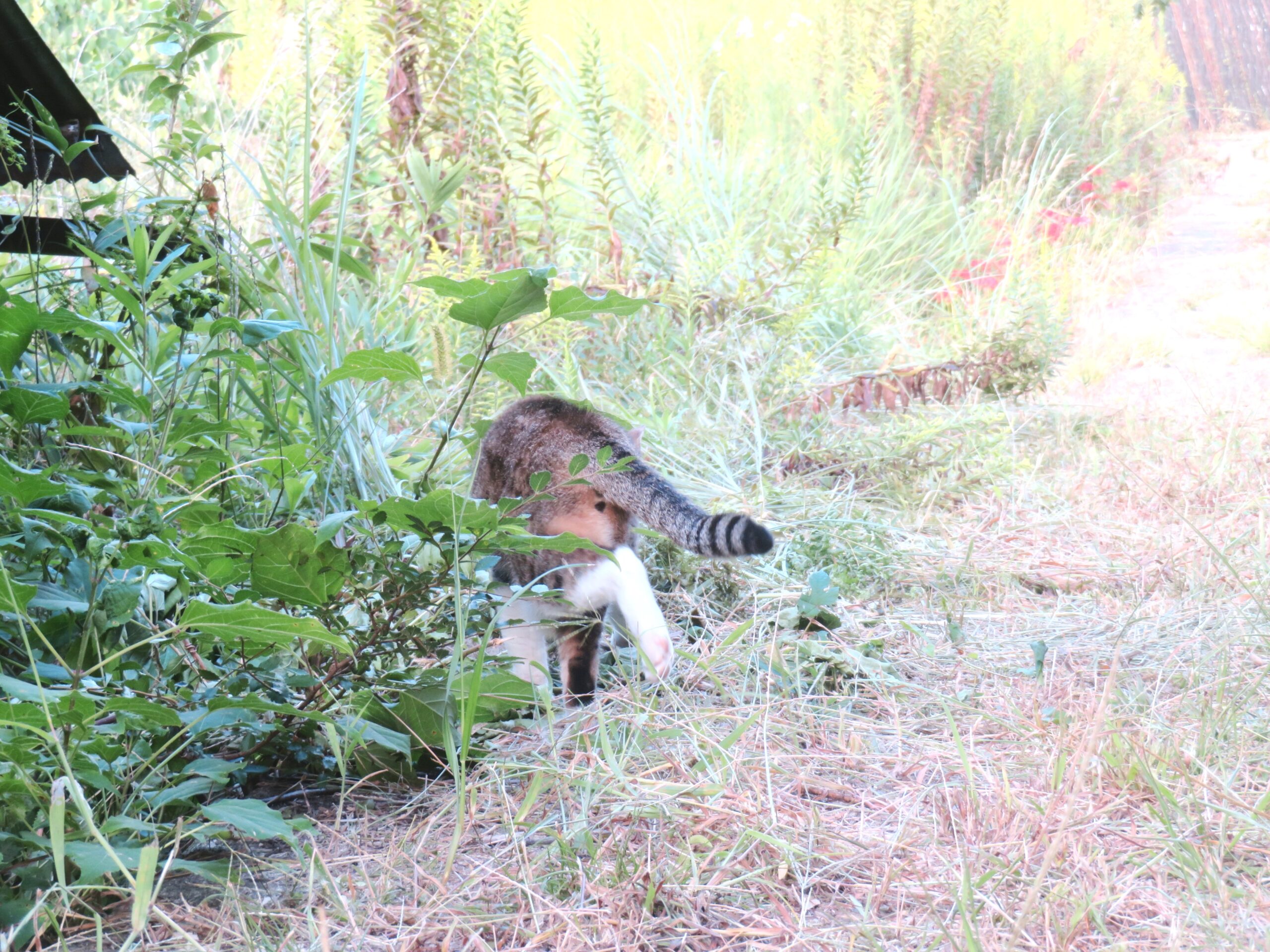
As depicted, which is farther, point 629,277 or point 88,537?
point 629,277

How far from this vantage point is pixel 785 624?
2510mm

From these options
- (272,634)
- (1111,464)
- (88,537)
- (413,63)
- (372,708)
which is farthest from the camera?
(413,63)

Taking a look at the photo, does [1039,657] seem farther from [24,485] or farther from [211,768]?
[24,485]

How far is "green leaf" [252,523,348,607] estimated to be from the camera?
1.52m

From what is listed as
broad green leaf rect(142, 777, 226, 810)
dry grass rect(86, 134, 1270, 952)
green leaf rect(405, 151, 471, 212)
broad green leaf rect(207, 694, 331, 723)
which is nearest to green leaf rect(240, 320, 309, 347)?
broad green leaf rect(207, 694, 331, 723)

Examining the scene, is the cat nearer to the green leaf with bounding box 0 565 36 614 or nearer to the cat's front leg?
the cat's front leg

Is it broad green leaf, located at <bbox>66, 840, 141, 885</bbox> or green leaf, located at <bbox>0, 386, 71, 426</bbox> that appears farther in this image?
green leaf, located at <bbox>0, 386, 71, 426</bbox>

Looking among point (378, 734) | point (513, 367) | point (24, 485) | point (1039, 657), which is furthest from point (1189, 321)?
point (24, 485)

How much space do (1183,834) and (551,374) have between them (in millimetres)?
2328

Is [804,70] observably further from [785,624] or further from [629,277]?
[785,624]

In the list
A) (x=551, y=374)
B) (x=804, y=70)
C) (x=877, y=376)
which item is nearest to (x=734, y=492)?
(x=551, y=374)

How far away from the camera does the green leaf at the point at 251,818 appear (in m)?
1.38

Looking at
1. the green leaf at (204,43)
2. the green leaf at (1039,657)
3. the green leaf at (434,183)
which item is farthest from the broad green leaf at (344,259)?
the green leaf at (1039,657)

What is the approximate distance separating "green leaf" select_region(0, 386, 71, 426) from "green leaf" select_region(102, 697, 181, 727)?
543 mm
